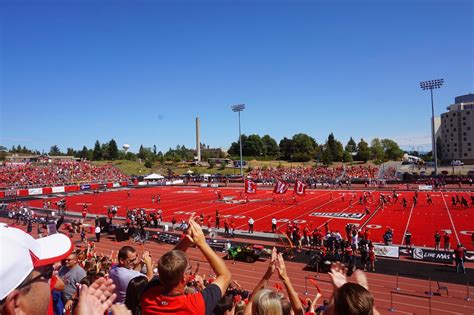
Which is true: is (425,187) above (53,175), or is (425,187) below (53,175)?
below

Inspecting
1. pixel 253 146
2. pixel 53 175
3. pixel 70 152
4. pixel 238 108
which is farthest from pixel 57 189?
pixel 70 152

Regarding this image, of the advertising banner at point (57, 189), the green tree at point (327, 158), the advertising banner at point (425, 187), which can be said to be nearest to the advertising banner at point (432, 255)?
the advertising banner at point (425, 187)

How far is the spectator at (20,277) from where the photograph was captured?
72.2 inches

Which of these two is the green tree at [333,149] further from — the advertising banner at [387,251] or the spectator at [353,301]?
the spectator at [353,301]

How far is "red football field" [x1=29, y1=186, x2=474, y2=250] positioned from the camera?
87.2 ft

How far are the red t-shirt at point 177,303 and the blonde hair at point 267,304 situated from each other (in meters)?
0.44

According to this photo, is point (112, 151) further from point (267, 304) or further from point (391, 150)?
point (267, 304)

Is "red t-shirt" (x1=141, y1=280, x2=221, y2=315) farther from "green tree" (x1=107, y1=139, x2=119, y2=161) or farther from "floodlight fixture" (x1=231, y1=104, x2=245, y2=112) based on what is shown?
"green tree" (x1=107, y1=139, x2=119, y2=161)

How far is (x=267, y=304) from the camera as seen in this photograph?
8.75 feet

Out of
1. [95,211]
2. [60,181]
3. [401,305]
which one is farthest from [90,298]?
[60,181]

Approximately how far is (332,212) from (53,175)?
66.2 meters

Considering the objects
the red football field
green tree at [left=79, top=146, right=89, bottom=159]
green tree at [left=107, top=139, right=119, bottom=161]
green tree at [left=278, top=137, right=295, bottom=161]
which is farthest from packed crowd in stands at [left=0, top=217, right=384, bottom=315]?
green tree at [left=79, top=146, right=89, bottom=159]

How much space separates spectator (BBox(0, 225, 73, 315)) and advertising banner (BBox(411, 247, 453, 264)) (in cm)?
1956

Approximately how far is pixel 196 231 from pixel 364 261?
1678 cm
